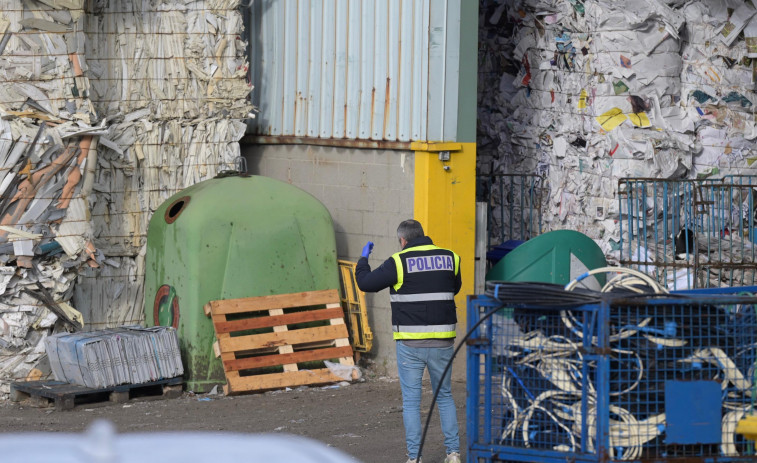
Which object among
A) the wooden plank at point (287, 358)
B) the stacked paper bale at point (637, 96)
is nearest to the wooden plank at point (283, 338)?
the wooden plank at point (287, 358)

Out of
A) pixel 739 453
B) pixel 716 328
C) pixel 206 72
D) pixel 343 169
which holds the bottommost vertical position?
pixel 739 453

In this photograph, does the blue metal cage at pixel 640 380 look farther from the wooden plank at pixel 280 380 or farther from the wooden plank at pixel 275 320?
the wooden plank at pixel 275 320

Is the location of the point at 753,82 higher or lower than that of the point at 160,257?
higher

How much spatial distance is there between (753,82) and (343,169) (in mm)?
4725

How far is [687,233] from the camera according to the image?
Result: 11820mm

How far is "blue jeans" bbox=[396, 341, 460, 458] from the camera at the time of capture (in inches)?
311

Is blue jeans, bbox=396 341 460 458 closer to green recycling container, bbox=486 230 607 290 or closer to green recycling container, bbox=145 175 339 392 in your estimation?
green recycling container, bbox=486 230 607 290

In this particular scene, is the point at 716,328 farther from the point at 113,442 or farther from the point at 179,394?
the point at 179,394

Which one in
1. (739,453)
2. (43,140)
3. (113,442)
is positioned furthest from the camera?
(43,140)

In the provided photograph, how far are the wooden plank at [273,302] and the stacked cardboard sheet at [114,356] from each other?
1.70 feet

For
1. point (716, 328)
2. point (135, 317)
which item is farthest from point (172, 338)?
point (716, 328)

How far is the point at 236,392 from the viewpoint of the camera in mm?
10820

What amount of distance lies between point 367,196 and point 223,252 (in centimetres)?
172

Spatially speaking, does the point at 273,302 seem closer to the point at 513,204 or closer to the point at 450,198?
the point at 450,198
